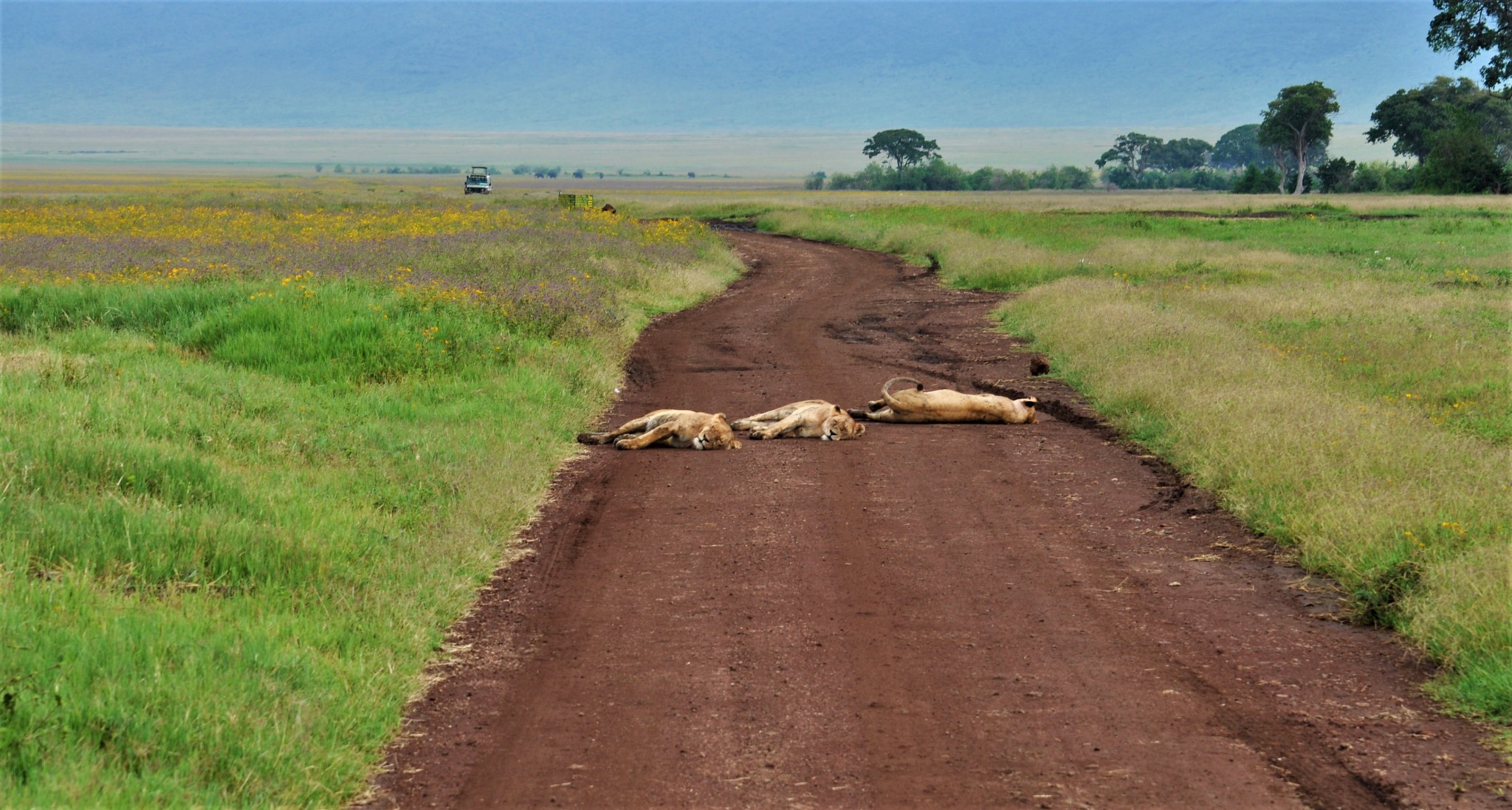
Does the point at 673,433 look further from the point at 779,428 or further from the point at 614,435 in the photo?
the point at 779,428

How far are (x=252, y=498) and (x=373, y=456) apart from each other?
1.71m

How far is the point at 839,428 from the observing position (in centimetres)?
1155

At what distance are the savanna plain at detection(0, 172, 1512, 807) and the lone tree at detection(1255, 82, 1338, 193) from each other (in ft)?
256

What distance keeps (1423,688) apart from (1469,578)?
91cm

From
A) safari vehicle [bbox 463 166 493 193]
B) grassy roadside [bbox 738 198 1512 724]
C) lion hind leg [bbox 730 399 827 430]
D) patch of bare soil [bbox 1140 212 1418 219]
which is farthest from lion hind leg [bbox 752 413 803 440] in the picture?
safari vehicle [bbox 463 166 493 193]

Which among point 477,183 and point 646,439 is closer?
point 646,439

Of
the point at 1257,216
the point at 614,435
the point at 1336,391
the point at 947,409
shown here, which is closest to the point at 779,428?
the point at 614,435

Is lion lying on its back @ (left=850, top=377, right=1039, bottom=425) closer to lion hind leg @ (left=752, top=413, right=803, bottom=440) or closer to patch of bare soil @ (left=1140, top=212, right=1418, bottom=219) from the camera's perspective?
lion hind leg @ (left=752, top=413, right=803, bottom=440)

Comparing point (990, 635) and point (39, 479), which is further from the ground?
point (39, 479)

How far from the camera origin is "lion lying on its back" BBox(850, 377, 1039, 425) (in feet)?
40.2

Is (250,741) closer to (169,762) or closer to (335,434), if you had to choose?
(169,762)

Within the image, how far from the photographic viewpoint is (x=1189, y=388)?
39.0 feet

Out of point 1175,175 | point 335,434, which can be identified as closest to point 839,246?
point 335,434

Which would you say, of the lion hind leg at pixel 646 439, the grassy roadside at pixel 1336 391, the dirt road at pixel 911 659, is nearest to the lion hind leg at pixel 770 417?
the lion hind leg at pixel 646 439
